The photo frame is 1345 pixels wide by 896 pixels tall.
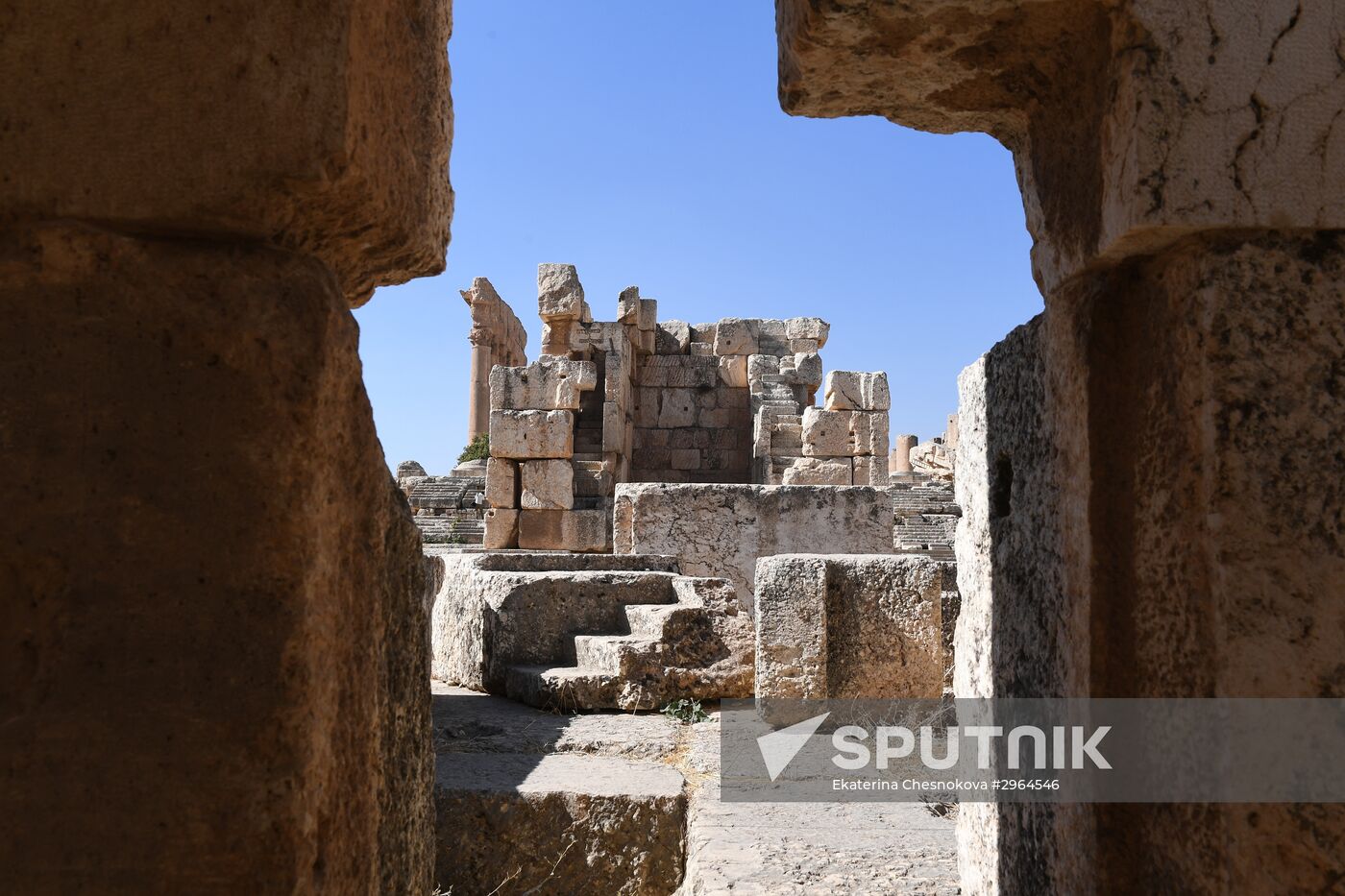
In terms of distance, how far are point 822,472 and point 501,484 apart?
4.20 metres

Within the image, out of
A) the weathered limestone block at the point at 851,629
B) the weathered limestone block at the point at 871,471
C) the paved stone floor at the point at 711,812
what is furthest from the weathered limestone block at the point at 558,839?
the weathered limestone block at the point at 871,471

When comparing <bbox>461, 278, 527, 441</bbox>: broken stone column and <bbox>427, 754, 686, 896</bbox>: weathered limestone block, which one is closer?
<bbox>427, 754, 686, 896</bbox>: weathered limestone block

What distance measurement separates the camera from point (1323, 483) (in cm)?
156

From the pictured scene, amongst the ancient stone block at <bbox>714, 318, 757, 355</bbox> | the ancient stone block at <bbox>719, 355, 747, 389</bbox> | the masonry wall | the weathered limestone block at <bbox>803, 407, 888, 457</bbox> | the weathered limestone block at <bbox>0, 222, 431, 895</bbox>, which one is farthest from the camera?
the ancient stone block at <bbox>714, 318, 757, 355</bbox>

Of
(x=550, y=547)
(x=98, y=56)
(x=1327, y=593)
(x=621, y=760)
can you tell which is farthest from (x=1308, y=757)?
(x=550, y=547)

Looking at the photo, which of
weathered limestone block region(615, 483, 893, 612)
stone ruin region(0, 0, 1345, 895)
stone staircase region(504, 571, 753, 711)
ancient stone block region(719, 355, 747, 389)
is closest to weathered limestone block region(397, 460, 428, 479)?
ancient stone block region(719, 355, 747, 389)

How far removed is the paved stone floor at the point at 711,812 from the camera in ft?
9.45

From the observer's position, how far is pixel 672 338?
18.0 metres

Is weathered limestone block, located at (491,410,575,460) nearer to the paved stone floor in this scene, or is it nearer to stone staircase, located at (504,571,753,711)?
stone staircase, located at (504,571,753,711)

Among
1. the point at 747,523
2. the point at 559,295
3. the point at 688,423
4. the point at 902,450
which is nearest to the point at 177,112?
the point at 747,523

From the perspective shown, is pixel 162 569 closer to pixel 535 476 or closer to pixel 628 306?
pixel 535 476

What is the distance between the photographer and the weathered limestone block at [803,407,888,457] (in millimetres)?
13922

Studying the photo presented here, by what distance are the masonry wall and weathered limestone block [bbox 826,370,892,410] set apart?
2.78 meters

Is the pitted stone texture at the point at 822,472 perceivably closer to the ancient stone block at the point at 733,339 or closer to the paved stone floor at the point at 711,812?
the ancient stone block at the point at 733,339
